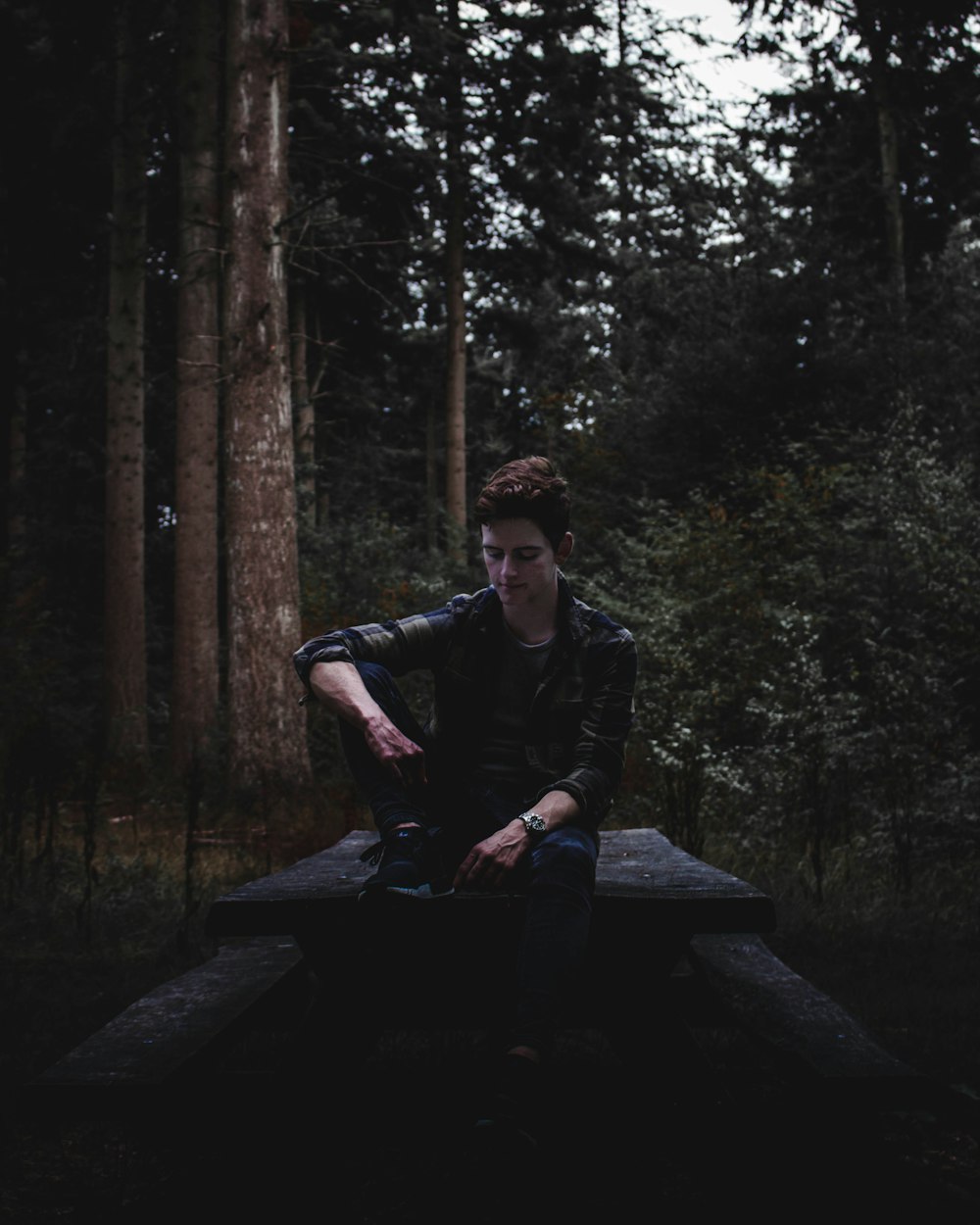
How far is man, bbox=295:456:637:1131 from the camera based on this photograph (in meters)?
2.99

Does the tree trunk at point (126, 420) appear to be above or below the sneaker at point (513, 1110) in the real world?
above

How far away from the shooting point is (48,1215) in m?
2.77

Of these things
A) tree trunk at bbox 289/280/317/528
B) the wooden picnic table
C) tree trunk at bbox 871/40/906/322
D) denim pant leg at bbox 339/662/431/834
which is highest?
Result: tree trunk at bbox 871/40/906/322

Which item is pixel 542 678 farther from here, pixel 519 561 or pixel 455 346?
pixel 455 346

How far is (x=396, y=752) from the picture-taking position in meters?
2.99

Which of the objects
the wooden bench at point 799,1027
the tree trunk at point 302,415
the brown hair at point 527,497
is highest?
the tree trunk at point 302,415

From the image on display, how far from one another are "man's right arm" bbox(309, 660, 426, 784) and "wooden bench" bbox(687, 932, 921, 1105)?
43.2 inches

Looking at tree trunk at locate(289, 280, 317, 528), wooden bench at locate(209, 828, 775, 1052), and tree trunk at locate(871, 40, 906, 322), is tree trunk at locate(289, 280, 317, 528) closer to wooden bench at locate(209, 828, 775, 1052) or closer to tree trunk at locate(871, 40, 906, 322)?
tree trunk at locate(871, 40, 906, 322)

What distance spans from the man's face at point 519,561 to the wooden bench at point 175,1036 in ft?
4.95

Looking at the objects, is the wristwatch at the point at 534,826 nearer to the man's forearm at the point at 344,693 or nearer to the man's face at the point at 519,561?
the man's forearm at the point at 344,693

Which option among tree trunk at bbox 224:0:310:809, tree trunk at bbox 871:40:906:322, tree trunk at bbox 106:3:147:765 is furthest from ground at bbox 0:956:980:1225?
tree trunk at bbox 871:40:906:322

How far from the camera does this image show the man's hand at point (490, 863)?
110 inches

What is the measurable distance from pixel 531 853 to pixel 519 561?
91 centimetres

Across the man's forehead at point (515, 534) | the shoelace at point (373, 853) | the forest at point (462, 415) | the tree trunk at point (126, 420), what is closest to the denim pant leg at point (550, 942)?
the shoelace at point (373, 853)
